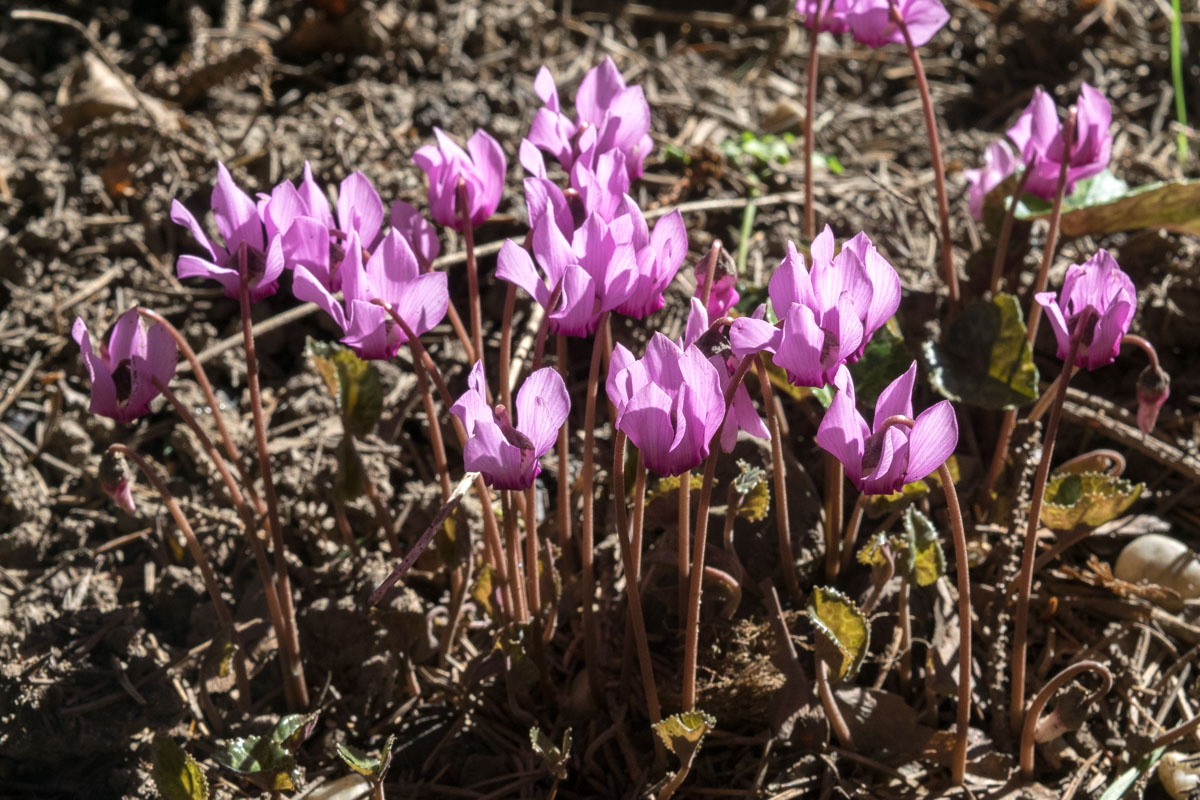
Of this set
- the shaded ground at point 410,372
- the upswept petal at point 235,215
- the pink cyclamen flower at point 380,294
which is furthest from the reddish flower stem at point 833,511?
the upswept petal at point 235,215

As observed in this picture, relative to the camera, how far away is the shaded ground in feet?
6.07

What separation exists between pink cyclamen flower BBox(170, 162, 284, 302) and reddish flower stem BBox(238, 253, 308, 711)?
15 millimetres

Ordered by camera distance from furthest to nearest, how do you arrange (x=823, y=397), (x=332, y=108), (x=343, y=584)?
1. (x=332, y=108)
2. (x=343, y=584)
3. (x=823, y=397)

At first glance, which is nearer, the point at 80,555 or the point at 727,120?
the point at 80,555

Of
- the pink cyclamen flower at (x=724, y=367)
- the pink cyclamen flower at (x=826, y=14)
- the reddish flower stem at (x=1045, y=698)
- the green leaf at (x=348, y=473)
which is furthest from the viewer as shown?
the pink cyclamen flower at (x=826, y=14)

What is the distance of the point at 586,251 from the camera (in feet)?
4.63

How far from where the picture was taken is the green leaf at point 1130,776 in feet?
5.75

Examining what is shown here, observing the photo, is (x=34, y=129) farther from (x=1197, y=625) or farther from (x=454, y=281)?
(x=1197, y=625)

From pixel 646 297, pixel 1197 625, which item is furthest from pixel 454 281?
pixel 1197 625

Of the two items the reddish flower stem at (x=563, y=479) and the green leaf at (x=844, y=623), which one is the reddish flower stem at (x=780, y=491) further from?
the reddish flower stem at (x=563, y=479)

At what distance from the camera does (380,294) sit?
151 cm

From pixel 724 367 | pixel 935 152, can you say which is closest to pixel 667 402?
pixel 724 367

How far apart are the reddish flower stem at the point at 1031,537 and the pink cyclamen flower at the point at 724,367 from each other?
1.46ft

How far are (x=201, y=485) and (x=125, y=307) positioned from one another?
0.58m
